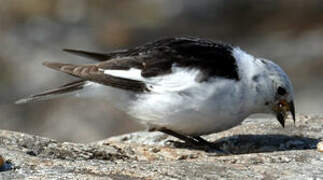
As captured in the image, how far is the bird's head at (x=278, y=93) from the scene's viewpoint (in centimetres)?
759

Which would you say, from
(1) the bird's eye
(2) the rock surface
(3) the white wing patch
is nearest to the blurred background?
(2) the rock surface

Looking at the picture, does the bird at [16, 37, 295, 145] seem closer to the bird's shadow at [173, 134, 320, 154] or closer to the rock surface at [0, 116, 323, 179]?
the bird's shadow at [173, 134, 320, 154]

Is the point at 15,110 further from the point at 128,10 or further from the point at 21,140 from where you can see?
the point at 21,140

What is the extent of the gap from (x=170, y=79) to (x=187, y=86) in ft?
0.58

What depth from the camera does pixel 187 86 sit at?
23.7 feet

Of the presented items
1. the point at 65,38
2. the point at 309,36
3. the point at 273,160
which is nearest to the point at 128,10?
the point at 65,38

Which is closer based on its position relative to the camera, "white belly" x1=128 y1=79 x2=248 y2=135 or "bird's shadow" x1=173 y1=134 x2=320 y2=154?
"white belly" x1=128 y1=79 x2=248 y2=135

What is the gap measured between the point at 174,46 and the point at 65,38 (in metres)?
9.38

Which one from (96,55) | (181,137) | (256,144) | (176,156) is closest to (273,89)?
(256,144)

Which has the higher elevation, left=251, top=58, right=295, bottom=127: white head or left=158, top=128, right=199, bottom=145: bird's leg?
left=251, top=58, right=295, bottom=127: white head

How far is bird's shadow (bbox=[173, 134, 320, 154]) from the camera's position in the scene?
757 cm

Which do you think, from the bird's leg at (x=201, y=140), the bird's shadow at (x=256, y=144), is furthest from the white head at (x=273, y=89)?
the bird's leg at (x=201, y=140)

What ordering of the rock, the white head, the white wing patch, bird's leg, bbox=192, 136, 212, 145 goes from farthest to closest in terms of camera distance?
bird's leg, bbox=192, 136, 212, 145, the white head, the white wing patch, the rock

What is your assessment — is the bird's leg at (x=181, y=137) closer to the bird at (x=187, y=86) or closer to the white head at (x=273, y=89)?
the bird at (x=187, y=86)
